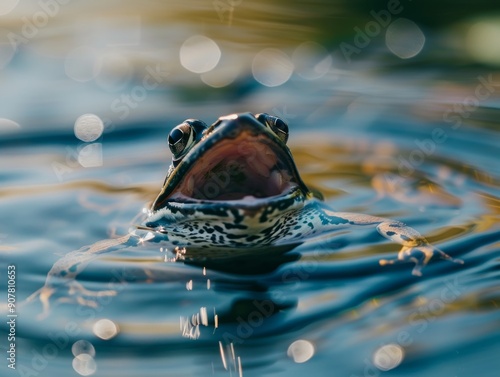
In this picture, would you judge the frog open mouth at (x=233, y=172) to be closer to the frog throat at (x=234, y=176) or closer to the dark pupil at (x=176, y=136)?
the frog throat at (x=234, y=176)

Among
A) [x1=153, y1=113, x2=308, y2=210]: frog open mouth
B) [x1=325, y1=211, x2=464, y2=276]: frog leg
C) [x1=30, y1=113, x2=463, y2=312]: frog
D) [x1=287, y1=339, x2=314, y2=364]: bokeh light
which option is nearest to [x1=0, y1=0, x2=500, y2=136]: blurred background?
[x1=325, y1=211, x2=464, y2=276]: frog leg

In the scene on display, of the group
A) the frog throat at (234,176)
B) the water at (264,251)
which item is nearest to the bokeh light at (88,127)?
the water at (264,251)

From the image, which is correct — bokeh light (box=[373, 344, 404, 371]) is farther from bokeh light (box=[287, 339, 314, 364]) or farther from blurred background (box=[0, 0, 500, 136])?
blurred background (box=[0, 0, 500, 136])

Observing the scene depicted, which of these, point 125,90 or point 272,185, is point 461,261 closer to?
point 272,185

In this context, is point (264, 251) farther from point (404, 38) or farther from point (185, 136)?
point (404, 38)

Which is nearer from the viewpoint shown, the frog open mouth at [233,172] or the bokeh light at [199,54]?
the frog open mouth at [233,172]
